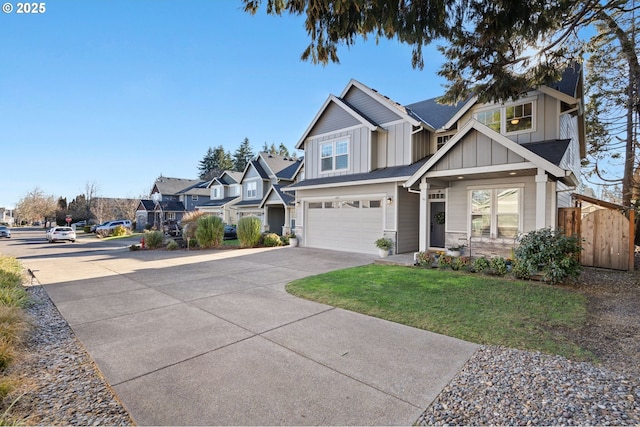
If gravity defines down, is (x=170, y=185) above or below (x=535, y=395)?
above

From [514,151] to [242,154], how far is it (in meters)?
65.4

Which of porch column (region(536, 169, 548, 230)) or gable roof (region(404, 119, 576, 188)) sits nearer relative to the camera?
gable roof (region(404, 119, 576, 188))

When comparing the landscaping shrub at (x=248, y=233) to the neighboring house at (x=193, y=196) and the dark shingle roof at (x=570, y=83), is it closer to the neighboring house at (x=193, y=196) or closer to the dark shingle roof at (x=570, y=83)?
the dark shingle roof at (x=570, y=83)

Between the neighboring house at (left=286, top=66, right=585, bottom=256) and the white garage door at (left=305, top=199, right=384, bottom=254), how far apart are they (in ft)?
0.17

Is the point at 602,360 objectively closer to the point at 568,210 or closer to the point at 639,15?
the point at 568,210

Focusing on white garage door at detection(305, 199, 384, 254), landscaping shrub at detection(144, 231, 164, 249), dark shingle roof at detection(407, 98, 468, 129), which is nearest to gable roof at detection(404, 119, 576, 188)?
white garage door at detection(305, 199, 384, 254)

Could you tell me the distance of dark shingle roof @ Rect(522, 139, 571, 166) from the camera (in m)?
8.61

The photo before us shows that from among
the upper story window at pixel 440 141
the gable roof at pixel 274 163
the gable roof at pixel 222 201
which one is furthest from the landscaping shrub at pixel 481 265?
the gable roof at pixel 222 201

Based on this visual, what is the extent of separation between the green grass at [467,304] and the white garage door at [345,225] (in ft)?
15.6

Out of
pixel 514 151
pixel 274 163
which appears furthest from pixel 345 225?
pixel 274 163

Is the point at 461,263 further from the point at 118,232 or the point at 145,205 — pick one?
the point at 145,205

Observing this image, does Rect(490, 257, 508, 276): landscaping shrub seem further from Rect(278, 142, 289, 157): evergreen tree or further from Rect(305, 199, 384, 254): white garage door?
Rect(278, 142, 289, 157): evergreen tree

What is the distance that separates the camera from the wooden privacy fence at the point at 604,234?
349 inches

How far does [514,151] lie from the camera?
843cm
